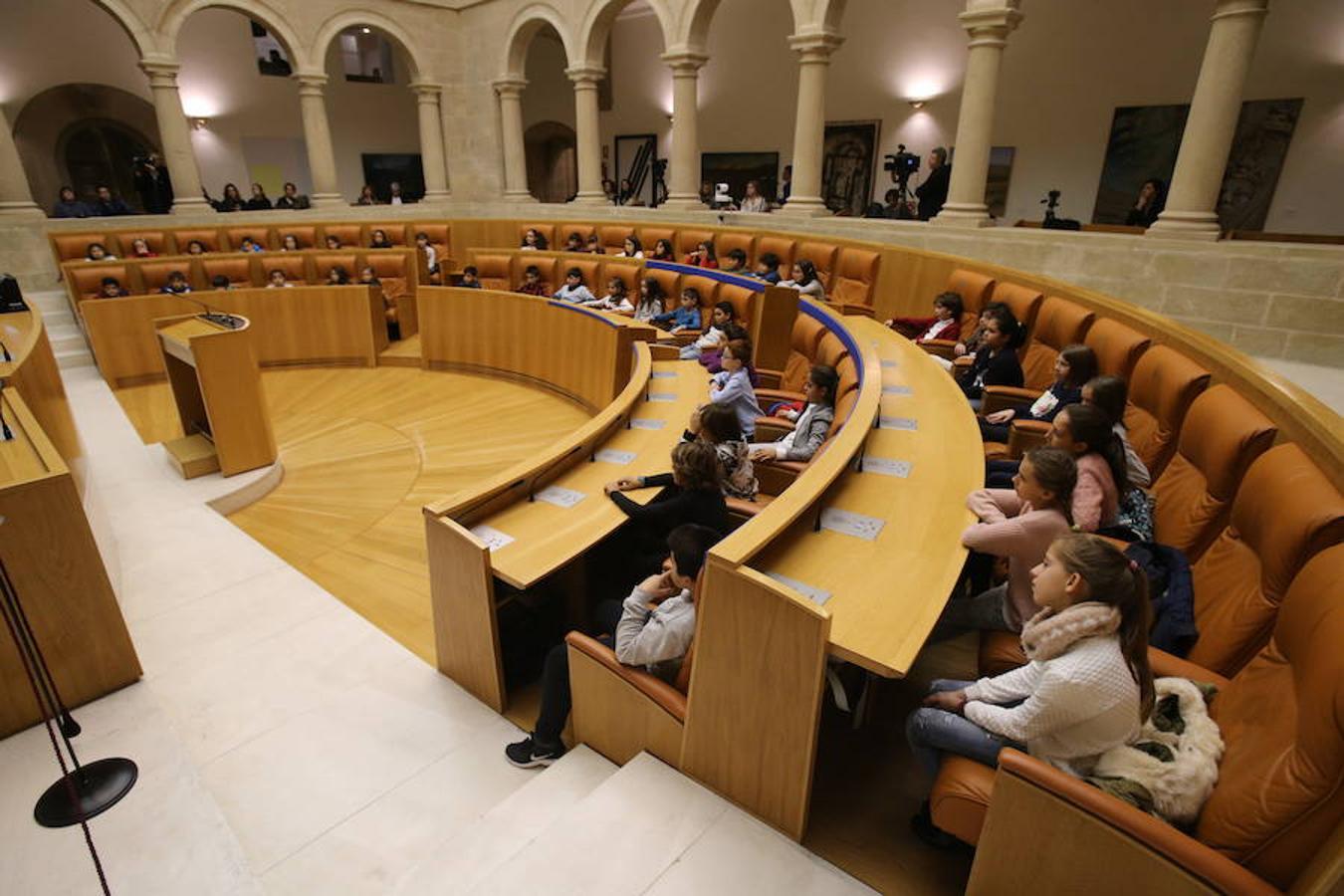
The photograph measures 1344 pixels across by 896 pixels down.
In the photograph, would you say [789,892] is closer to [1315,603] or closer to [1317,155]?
[1315,603]

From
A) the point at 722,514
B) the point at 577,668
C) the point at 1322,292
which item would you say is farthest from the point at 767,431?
the point at 1322,292

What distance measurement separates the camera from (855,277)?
23.1ft

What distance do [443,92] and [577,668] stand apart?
13.0 meters

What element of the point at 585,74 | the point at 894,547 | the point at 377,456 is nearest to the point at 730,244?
the point at 585,74

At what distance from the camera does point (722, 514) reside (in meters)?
2.68

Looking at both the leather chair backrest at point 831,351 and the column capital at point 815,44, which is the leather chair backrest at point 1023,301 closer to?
the leather chair backrest at point 831,351

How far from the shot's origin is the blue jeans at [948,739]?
1.72 metres

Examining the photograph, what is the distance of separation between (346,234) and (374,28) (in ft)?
12.9

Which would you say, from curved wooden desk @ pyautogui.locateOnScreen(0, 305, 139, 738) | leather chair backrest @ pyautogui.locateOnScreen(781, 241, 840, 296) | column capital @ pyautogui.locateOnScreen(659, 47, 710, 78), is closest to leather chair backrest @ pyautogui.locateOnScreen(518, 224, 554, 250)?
column capital @ pyautogui.locateOnScreen(659, 47, 710, 78)

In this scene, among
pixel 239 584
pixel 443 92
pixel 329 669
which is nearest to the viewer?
pixel 329 669

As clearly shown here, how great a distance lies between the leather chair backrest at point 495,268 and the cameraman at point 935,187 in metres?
4.79

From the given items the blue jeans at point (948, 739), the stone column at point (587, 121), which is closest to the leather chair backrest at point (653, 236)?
the stone column at point (587, 121)

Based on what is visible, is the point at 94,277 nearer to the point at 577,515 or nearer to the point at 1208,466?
the point at 577,515

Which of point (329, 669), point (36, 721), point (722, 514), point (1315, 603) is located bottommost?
point (329, 669)
